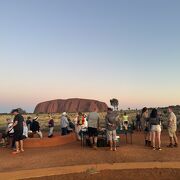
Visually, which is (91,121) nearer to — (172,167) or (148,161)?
(148,161)

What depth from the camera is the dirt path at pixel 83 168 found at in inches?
350

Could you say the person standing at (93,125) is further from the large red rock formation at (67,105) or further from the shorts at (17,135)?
the large red rock formation at (67,105)

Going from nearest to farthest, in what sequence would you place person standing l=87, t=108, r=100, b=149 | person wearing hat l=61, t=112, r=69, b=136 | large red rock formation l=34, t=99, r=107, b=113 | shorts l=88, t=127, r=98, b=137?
person standing l=87, t=108, r=100, b=149, shorts l=88, t=127, r=98, b=137, person wearing hat l=61, t=112, r=69, b=136, large red rock formation l=34, t=99, r=107, b=113

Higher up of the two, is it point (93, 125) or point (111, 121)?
point (111, 121)

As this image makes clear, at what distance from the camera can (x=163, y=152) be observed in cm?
1170

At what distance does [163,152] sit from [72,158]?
3251mm

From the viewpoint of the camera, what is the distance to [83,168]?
9.30m

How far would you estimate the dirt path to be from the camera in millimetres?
8898

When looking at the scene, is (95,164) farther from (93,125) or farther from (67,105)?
(67,105)

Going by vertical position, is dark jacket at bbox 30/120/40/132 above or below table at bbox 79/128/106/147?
above

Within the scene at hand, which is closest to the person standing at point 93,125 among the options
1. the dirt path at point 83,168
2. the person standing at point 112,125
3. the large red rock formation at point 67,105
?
the person standing at point 112,125

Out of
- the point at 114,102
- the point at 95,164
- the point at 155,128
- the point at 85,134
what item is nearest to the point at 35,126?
the point at 85,134

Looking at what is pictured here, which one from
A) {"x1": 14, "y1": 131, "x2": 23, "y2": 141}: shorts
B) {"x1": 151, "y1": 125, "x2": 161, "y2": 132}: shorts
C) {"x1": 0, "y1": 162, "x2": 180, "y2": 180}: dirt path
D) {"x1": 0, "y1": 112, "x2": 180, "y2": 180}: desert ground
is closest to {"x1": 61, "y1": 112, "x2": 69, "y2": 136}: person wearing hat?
{"x1": 14, "y1": 131, "x2": 23, "y2": 141}: shorts

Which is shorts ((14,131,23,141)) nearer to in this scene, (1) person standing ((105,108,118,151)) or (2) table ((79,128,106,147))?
(2) table ((79,128,106,147))
